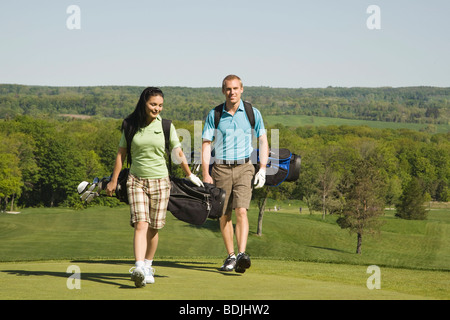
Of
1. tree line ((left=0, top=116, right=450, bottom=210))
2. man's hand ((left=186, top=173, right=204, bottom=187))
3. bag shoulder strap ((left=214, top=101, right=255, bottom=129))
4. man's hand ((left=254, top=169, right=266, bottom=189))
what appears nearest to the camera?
man's hand ((left=186, top=173, right=204, bottom=187))

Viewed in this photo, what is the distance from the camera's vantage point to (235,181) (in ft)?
29.0

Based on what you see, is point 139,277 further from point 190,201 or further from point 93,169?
point 93,169

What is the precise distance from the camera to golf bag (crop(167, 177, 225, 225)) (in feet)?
26.5

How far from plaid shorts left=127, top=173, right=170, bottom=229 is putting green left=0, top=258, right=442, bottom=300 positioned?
74 cm

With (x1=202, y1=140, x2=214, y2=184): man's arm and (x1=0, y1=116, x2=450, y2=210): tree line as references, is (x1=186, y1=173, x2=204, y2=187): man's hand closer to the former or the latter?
(x1=202, y1=140, x2=214, y2=184): man's arm

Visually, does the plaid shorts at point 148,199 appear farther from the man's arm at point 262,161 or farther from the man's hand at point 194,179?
the man's arm at point 262,161

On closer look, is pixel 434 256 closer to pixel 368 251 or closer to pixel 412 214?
pixel 368 251

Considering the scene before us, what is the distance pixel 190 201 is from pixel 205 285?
1470 mm

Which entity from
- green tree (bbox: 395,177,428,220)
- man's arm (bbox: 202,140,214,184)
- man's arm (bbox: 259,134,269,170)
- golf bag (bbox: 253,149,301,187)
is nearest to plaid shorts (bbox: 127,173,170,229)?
man's arm (bbox: 202,140,214,184)

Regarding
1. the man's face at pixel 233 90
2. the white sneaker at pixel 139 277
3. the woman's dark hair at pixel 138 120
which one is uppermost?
the man's face at pixel 233 90

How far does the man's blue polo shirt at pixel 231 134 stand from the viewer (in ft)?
28.7

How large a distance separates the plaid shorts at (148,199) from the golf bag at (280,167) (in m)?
2.42

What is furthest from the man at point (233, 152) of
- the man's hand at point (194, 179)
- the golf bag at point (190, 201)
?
the man's hand at point (194, 179)
